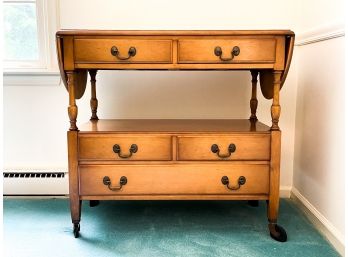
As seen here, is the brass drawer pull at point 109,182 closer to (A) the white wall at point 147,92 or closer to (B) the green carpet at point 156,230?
(B) the green carpet at point 156,230

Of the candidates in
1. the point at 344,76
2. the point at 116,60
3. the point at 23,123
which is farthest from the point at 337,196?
the point at 23,123

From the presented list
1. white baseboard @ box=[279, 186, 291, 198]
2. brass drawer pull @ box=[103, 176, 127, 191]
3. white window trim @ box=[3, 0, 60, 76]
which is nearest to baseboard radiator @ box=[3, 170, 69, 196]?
white window trim @ box=[3, 0, 60, 76]

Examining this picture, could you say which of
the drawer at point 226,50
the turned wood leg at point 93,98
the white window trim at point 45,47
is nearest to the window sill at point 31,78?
the white window trim at point 45,47

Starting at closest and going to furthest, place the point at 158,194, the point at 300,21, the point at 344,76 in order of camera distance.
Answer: the point at 344,76 → the point at 158,194 → the point at 300,21

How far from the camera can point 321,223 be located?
1723 millimetres

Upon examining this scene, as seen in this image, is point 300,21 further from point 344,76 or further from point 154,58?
point 154,58

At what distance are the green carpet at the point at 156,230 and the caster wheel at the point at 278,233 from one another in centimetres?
2

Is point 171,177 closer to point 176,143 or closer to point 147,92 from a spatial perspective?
point 176,143

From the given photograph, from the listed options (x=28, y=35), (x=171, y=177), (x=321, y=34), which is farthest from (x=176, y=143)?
(x=28, y=35)

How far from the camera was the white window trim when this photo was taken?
2.04 meters

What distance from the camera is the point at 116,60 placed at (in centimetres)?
152

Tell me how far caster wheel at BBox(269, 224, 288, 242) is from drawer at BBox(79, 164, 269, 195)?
0.22 meters

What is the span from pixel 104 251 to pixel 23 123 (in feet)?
3.44

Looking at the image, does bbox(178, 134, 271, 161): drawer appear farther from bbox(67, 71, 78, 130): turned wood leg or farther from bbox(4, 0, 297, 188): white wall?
bbox(4, 0, 297, 188): white wall
